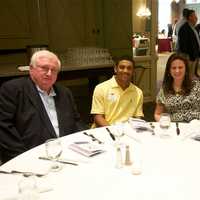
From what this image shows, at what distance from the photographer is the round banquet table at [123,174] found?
1249 millimetres

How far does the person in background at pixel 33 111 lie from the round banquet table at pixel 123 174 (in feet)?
1.29

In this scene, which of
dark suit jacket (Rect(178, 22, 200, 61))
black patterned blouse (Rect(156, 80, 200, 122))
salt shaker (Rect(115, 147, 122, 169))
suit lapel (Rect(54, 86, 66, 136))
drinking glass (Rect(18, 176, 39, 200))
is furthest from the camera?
dark suit jacket (Rect(178, 22, 200, 61))

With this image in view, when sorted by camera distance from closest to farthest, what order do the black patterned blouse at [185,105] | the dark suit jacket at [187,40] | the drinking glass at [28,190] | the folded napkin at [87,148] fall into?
the drinking glass at [28,190] → the folded napkin at [87,148] → the black patterned blouse at [185,105] → the dark suit jacket at [187,40]

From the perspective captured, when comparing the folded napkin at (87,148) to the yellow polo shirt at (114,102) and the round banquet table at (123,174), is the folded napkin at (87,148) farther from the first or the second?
the yellow polo shirt at (114,102)

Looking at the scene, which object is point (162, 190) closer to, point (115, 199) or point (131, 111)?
point (115, 199)

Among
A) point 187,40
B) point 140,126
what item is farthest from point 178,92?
point 187,40

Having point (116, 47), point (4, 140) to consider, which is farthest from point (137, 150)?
point (116, 47)

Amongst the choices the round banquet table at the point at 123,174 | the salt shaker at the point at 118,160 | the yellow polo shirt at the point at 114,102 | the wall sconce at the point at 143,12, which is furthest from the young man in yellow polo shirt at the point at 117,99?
the wall sconce at the point at 143,12

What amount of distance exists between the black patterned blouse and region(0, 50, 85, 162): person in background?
2.84 ft

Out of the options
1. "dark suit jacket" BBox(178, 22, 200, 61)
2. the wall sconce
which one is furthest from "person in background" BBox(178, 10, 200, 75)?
the wall sconce

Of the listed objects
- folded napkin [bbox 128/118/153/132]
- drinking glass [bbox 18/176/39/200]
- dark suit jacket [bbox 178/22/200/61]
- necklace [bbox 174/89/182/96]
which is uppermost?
dark suit jacket [bbox 178/22/200/61]

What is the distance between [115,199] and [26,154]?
0.62 metres

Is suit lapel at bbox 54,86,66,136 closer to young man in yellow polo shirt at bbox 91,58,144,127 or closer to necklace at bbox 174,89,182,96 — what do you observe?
young man in yellow polo shirt at bbox 91,58,144,127

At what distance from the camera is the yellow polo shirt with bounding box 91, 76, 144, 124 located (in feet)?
8.68
